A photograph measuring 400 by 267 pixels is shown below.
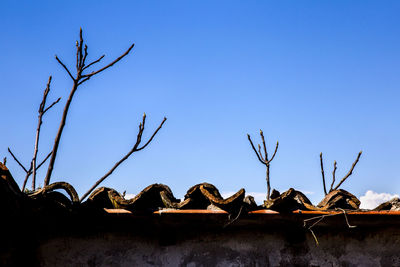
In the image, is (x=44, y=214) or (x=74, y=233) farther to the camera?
(x=74, y=233)

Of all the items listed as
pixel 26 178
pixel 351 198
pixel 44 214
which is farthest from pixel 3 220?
pixel 26 178

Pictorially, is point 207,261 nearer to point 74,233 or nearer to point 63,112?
point 74,233

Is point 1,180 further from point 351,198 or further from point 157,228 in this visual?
point 351,198

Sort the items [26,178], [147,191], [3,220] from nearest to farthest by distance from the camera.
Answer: [3,220]
[147,191]
[26,178]

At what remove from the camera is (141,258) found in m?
3.70

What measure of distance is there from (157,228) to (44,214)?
0.97m

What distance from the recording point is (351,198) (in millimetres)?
3857

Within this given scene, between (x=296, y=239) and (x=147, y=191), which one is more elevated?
(x=147, y=191)

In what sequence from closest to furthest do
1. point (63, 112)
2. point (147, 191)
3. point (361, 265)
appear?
point (147, 191) < point (361, 265) < point (63, 112)

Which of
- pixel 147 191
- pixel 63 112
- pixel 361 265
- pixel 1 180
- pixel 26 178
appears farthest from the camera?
pixel 26 178

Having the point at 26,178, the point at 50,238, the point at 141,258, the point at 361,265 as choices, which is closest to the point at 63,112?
the point at 26,178

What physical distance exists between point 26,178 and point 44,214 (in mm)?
3628

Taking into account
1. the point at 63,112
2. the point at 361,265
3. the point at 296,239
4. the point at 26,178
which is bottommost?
the point at 361,265

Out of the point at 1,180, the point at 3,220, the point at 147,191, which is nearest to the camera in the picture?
the point at 1,180
